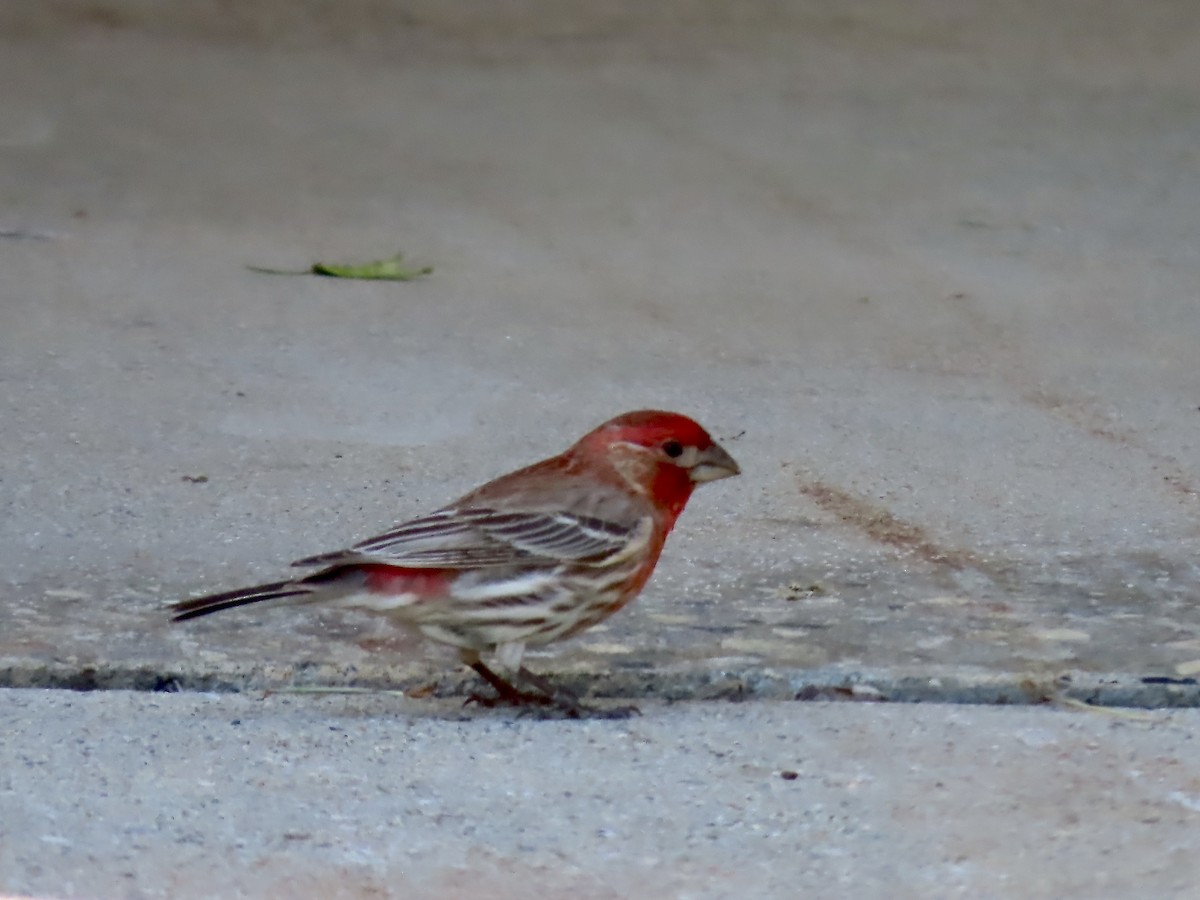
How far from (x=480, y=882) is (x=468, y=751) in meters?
0.62

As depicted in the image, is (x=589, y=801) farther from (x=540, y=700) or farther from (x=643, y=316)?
(x=643, y=316)

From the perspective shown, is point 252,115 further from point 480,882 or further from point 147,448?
point 480,882

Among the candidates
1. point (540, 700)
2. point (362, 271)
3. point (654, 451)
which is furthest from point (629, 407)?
point (540, 700)

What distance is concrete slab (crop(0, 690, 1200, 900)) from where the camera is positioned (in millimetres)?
2814

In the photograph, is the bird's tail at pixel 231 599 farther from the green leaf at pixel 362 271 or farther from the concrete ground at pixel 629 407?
the green leaf at pixel 362 271

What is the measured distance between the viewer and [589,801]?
3139 millimetres

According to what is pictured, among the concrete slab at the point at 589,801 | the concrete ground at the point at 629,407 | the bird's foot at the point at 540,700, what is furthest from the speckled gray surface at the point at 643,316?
the concrete slab at the point at 589,801

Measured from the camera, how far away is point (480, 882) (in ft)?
9.18

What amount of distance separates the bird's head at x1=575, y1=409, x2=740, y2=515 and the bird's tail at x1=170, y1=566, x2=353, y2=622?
61 cm

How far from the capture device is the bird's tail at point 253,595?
352 cm

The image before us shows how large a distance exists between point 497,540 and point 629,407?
85.7 inches

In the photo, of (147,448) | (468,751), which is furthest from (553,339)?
(468,751)

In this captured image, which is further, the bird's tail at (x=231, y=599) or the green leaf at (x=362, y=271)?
the green leaf at (x=362, y=271)

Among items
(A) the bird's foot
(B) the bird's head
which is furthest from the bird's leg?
(B) the bird's head
